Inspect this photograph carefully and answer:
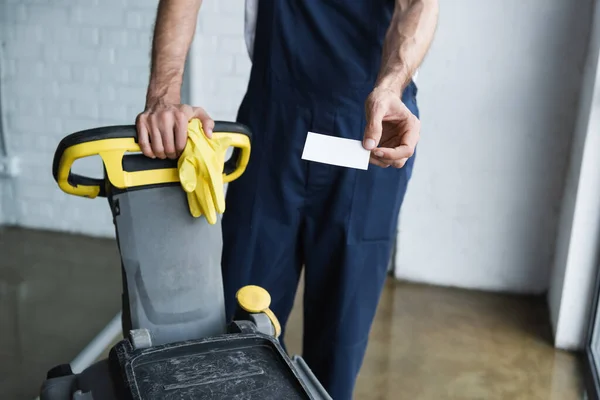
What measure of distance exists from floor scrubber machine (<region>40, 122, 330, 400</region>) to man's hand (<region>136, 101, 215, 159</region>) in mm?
17

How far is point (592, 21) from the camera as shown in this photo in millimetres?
2268

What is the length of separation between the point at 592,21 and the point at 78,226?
6.79 ft

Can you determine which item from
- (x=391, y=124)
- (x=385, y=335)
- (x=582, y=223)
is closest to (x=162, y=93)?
(x=391, y=124)

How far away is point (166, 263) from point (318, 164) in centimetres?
42

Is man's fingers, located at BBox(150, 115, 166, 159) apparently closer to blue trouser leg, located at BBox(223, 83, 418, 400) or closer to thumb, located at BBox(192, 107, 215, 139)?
thumb, located at BBox(192, 107, 215, 139)

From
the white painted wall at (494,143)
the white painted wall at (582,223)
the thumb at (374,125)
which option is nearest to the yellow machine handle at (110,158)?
the thumb at (374,125)

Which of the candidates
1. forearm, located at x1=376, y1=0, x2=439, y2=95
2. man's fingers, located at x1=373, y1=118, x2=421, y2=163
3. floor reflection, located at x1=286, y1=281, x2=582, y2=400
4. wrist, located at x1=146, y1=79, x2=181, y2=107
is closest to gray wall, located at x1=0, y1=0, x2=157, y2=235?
floor reflection, located at x1=286, y1=281, x2=582, y2=400

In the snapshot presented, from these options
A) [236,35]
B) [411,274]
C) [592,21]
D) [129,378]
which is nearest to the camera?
[129,378]

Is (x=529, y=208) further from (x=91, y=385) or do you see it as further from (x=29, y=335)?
(x=91, y=385)

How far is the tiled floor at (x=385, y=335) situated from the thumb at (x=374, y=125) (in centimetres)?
121

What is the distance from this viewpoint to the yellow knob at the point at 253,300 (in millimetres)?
1025

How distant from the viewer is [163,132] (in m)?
0.98

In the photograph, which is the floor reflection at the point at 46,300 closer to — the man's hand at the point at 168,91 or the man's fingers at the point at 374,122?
the man's hand at the point at 168,91

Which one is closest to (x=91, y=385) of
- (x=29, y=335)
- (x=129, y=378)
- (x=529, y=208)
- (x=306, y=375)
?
(x=129, y=378)
